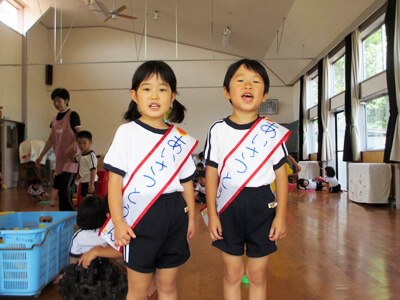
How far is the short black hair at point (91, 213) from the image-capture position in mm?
1703

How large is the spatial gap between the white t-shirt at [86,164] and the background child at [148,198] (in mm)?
2553

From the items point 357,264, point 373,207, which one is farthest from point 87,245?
point 373,207

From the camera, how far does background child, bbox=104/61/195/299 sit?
1.01 metres

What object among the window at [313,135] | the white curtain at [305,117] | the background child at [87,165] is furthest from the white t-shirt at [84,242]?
the window at [313,135]

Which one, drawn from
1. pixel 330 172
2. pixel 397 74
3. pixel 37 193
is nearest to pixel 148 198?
pixel 397 74

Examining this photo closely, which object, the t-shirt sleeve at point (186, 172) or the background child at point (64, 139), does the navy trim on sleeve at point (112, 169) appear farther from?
the background child at point (64, 139)

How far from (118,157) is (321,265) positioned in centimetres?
168

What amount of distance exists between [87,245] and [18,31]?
383 inches

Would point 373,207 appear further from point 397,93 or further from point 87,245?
point 87,245

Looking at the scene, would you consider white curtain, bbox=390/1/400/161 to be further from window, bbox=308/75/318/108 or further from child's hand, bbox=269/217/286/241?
window, bbox=308/75/318/108

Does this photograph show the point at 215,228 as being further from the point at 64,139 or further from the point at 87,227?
the point at 64,139

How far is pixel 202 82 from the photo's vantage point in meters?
10.7

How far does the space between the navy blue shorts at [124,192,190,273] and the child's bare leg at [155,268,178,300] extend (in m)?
0.02

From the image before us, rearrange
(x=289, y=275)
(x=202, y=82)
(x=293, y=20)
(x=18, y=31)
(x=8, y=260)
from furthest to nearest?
(x=202, y=82) < (x=18, y=31) < (x=293, y=20) < (x=289, y=275) < (x=8, y=260)
